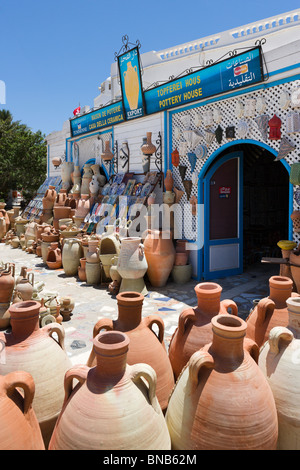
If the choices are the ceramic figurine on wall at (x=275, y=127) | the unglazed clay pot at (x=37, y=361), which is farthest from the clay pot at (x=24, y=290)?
the ceramic figurine on wall at (x=275, y=127)

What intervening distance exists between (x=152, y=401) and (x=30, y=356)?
2.66ft

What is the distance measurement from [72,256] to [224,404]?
6652 millimetres

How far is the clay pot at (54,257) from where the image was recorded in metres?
8.68

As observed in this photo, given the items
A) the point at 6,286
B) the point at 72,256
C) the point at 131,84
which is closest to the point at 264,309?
the point at 6,286

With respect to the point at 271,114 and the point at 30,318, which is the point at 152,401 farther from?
the point at 271,114

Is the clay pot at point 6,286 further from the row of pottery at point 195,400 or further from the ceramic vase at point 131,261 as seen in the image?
the row of pottery at point 195,400

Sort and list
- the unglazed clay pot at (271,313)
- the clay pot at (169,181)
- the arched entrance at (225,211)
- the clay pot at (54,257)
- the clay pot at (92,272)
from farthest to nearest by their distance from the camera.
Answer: the clay pot at (54,257) < the clay pot at (169,181) < the arched entrance at (225,211) < the clay pot at (92,272) < the unglazed clay pot at (271,313)

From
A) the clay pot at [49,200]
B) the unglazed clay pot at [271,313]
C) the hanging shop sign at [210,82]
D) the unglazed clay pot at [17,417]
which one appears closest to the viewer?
the unglazed clay pot at [17,417]

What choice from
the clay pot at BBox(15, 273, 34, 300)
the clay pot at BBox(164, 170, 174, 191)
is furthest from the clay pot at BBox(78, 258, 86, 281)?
the clay pot at BBox(15, 273, 34, 300)

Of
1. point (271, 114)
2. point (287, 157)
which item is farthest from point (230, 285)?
point (271, 114)

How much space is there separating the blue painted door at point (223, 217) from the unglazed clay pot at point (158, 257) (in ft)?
2.97

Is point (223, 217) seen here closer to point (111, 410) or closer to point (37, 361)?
point (37, 361)

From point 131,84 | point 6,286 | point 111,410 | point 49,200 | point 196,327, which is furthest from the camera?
point 49,200

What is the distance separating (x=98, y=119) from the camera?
1106 centimetres
